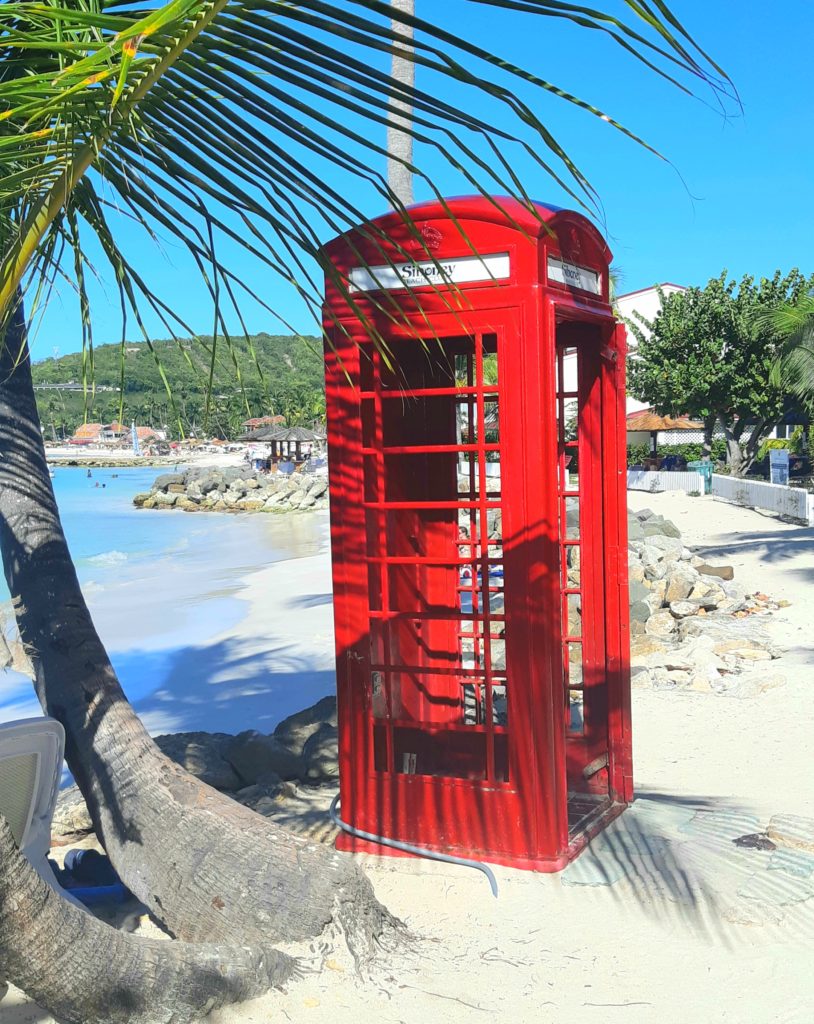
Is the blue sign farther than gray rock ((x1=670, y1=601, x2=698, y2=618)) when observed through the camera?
Yes

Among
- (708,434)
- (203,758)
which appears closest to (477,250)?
(203,758)

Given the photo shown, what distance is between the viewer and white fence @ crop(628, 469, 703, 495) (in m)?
32.2

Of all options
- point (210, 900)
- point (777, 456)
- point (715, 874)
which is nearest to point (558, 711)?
point (715, 874)

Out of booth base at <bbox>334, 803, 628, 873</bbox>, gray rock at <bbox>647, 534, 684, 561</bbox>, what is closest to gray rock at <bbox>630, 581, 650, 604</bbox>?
gray rock at <bbox>647, 534, 684, 561</bbox>

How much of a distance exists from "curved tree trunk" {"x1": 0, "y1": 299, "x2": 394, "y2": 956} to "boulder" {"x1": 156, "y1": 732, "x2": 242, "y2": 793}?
1.70 metres

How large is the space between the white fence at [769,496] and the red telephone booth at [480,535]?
16193 millimetres

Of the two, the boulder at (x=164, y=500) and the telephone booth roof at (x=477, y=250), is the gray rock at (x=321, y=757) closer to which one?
the telephone booth roof at (x=477, y=250)

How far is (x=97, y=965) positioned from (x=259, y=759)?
126 inches

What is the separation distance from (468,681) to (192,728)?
3248 mm

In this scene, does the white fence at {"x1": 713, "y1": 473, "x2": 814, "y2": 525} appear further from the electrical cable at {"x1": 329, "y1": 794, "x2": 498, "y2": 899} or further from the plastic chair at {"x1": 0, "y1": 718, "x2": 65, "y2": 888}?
the plastic chair at {"x1": 0, "y1": 718, "x2": 65, "y2": 888}

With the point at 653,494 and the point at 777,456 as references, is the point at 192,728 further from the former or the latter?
the point at 653,494

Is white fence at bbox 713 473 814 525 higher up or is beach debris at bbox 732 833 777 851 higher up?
white fence at bbox 713 473 814 525

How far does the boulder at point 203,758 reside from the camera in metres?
5.59

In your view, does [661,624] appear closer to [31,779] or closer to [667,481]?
[31,779]
